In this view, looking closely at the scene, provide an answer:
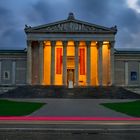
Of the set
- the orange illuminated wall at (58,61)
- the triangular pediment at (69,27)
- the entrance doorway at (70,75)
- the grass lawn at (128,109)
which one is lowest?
the grass lawn at (128,109)

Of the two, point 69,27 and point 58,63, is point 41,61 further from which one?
point 69,27

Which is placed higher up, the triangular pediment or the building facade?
the triangular pediment

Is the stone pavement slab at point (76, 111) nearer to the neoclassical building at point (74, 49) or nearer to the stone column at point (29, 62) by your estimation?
the neoclassical building at point (74, 49)

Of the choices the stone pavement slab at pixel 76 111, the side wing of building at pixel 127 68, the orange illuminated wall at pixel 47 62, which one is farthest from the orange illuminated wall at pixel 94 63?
the stone pavement slab at pixel 76 111

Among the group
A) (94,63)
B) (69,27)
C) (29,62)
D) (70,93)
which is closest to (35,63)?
(29,62)

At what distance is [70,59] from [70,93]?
1570 centimetres

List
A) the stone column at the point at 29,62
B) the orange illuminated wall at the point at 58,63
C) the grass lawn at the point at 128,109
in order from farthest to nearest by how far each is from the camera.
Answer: the orange illuminated wall at the point at 58,63
the stone column at the point at 29,62
the grass lawn at the point at 128,109

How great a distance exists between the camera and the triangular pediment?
67.3m

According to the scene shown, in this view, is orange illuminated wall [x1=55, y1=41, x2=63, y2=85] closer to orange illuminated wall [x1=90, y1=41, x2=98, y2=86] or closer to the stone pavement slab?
orange illuminated wall [x1=90, y1=41, x2=98, y2=86]

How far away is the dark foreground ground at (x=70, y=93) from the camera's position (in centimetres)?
5600

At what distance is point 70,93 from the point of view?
188ft
